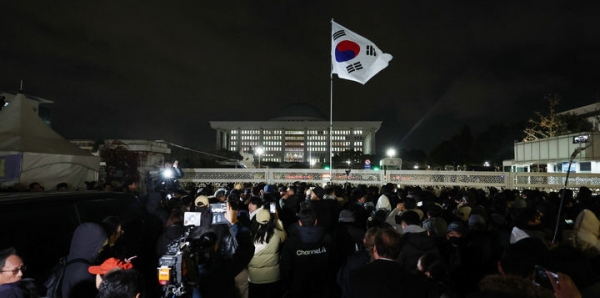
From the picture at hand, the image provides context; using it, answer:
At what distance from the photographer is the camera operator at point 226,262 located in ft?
9.77

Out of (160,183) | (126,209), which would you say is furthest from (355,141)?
(126,209)

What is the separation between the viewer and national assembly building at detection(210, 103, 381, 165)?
94688 millimetres

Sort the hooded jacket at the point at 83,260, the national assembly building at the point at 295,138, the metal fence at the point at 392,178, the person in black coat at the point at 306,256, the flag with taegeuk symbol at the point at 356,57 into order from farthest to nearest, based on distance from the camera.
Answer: the national assembly building at the point at 295,138 < the metal fence at the point at 392,178 < the flag with taegeuk symbol at the point at 356,57 < the person in black coat at the point at 306,256 < the hooded jacket at the point at 83,260

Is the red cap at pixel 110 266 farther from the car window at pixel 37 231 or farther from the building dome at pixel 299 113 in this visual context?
the building dome at pixel 299 113

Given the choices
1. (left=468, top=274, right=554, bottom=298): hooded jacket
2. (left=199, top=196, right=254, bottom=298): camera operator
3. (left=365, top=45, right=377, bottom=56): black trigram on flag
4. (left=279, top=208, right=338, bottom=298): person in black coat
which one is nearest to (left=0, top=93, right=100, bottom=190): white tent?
(left=199, top=196, right=254, bottom=298): camera operator

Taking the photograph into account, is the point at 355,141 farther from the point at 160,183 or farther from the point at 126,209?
the point at 126,209

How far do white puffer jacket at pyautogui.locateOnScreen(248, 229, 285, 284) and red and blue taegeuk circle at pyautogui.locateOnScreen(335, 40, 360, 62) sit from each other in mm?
9786

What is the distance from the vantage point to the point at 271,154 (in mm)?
98500

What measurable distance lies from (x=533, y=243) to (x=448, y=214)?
11.7ft

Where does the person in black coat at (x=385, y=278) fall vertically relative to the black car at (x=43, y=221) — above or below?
below

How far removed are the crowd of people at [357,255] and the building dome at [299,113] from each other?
103888 mm

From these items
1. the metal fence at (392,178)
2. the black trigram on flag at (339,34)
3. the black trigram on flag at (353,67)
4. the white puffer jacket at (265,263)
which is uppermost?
the black trigram on flag at (339,34)

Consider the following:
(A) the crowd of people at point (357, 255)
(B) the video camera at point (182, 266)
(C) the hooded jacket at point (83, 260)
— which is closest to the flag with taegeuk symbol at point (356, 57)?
(A) the crowd of people at point (357, 255)

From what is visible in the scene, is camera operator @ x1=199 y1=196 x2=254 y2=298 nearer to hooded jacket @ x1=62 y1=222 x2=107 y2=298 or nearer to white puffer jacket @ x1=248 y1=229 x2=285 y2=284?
Result: white puffer jacket @ x1=248 y1=229 x2=285 y2=284
